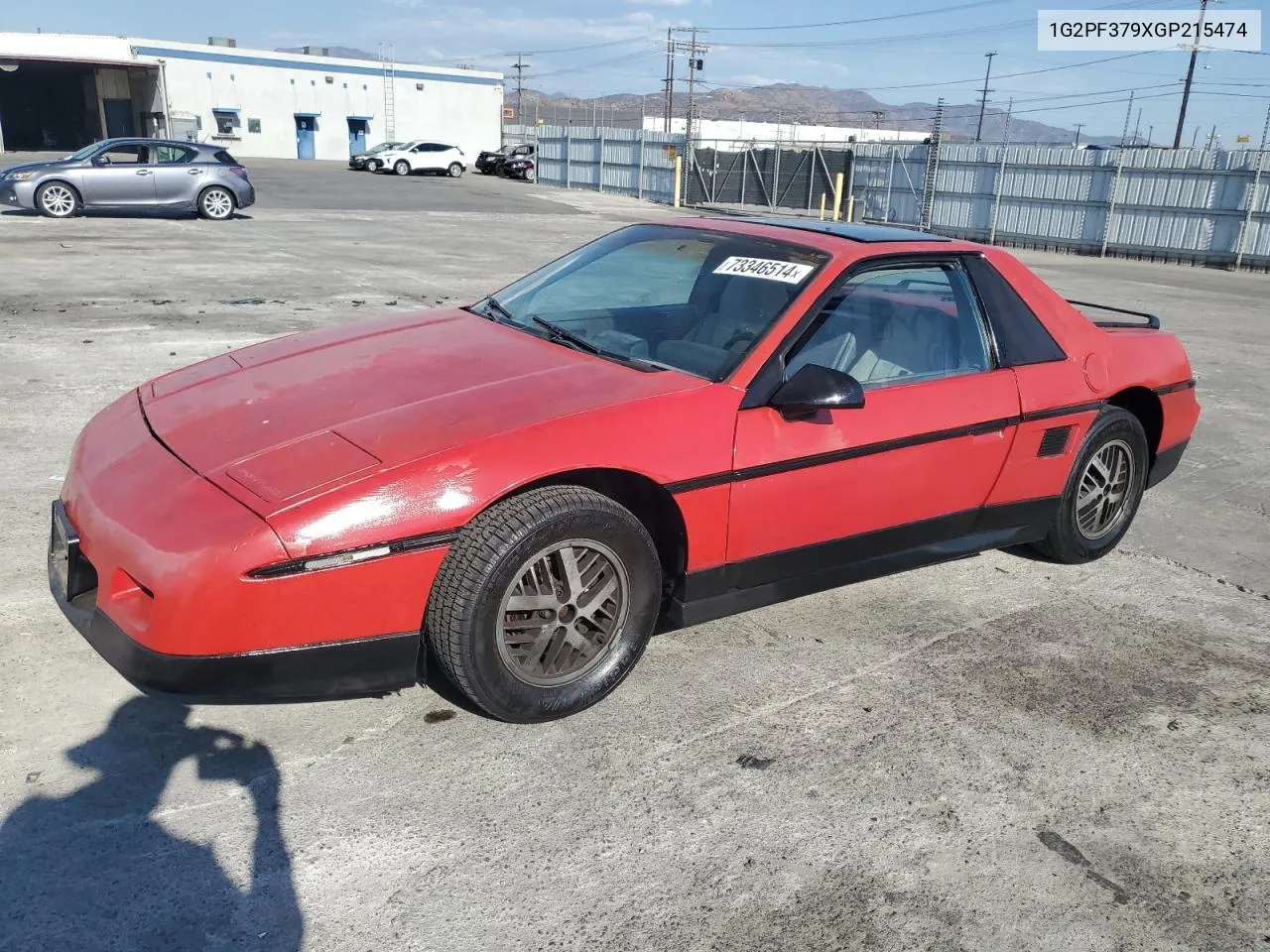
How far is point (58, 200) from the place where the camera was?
702 inches

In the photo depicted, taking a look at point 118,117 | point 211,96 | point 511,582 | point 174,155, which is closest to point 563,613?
point 511,582

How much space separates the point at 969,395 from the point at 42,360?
21.5ft

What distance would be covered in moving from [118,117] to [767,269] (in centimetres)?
5936

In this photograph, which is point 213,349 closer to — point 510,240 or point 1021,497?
point 1021,497

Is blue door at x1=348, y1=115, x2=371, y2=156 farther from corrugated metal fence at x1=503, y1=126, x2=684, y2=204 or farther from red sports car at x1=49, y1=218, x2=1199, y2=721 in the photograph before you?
red sports car at x1=49, y1=218, x2=1199, y2=721

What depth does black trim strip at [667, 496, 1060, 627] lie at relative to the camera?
3.35 metres

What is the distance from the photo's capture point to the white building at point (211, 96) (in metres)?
49.2

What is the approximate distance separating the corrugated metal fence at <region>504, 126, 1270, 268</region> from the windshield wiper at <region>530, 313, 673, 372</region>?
21550 mm

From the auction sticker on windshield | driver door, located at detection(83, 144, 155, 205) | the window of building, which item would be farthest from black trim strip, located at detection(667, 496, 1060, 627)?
the window of building

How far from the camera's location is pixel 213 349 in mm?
7969

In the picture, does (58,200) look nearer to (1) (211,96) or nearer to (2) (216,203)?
(2) (216,203)

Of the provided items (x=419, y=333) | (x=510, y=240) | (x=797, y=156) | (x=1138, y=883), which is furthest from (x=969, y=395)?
(x=797, y=156)

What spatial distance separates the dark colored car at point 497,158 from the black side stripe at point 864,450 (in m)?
42.5

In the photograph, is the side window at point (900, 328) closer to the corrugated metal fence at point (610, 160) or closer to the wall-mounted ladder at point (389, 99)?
the corrugated metal fence at point (610, 160)
